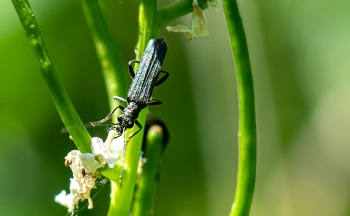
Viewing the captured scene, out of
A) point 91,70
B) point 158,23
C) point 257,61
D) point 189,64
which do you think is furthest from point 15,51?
point 158,23

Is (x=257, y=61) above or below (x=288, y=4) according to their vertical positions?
below

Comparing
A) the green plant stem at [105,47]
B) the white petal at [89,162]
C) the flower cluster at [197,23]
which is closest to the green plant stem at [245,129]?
the flower cluster at [197,23]

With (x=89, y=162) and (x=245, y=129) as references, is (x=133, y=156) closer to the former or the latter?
(x=89, y=162)

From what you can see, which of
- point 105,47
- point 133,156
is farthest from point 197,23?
point 133,156

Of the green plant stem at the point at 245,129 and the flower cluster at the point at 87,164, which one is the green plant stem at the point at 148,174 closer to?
the flower cluster at the point at 87,164

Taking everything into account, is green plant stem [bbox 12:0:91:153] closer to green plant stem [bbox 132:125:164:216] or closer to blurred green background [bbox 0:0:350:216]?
green plant stem [bbox 132:125:164:216]

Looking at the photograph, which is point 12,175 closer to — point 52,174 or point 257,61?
point 52,174

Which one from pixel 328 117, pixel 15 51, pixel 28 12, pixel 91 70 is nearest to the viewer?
pixel 28 12

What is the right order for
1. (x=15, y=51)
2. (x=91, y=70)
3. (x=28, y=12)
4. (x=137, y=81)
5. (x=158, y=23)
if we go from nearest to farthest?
(x=28, y=12) < (x=158, y=23) < (x=137, y=81) < (x=15, y=51) < (x=91, y=70)
